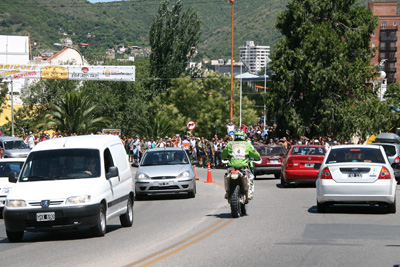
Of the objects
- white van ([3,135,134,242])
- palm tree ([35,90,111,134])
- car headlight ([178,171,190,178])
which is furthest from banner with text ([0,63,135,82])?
white van ([3,135,134,242])

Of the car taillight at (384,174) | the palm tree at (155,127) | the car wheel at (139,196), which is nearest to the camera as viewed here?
the car taillight at (384,174)

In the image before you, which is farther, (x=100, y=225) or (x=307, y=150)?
(x=307, y=150)

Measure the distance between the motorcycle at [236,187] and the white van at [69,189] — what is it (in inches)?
83.3

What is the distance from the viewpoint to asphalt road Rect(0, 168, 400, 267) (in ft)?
32.9

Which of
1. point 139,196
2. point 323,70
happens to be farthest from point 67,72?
point 139,196

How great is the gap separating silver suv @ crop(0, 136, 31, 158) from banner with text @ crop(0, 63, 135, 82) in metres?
11.5

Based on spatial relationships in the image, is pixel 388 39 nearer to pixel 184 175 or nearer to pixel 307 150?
pixel 307 150

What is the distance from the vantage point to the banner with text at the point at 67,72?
5350 centimetres

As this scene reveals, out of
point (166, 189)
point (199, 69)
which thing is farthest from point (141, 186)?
point (199, 69)

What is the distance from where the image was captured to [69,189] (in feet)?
41.3

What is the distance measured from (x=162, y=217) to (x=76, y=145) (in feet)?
11.8

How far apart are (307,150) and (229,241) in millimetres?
15286

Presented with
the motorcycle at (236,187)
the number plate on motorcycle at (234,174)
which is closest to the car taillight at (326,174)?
the motorcycle at (236,187)

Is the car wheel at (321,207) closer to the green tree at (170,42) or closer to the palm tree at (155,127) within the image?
the palm tree at (155,127)
